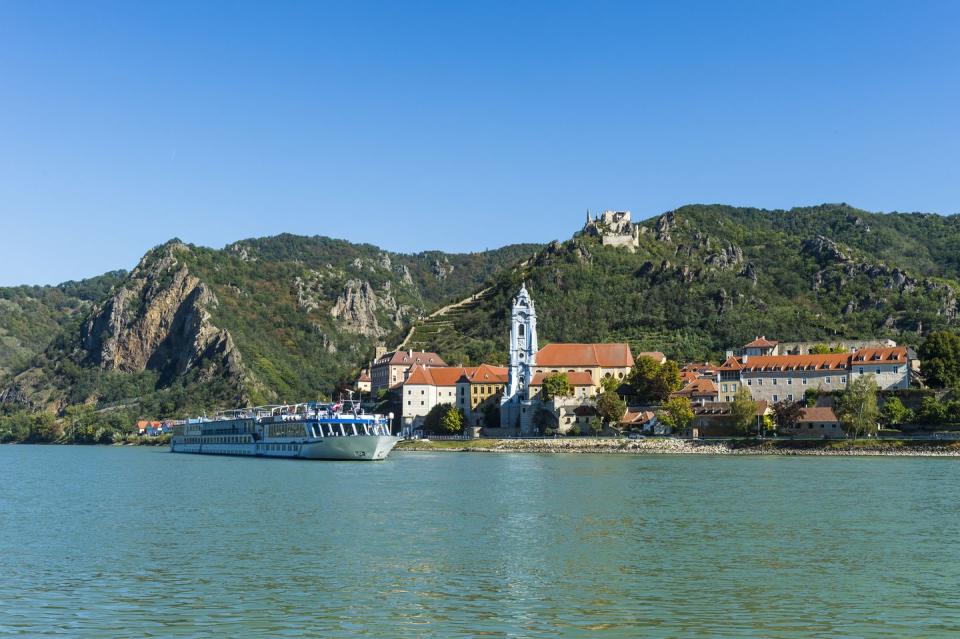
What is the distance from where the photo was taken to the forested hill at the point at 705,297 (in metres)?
137

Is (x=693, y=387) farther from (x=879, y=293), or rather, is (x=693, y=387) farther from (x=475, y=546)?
(x=475, y=546)

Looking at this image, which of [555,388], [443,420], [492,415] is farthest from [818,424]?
[443,420]

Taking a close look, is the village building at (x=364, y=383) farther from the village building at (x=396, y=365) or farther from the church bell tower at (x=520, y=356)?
the church bell tower at (x=520, y=356)

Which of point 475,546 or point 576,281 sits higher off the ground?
point 576,281

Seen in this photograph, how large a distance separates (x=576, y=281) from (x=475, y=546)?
453ft

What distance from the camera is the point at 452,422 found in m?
111

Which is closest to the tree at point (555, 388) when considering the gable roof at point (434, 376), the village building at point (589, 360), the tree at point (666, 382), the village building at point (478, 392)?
the village building at point (589, 360)

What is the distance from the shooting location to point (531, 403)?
358 feet

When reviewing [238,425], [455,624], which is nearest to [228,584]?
[455,624]

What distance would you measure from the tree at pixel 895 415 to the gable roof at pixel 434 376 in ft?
163

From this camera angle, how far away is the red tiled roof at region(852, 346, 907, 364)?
306ft

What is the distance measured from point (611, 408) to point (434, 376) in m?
29.6

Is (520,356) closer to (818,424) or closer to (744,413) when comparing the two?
(744,413)

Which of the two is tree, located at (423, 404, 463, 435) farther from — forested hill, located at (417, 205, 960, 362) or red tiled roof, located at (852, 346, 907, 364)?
red tiled roof, located at (852, 346, 907, 364)
